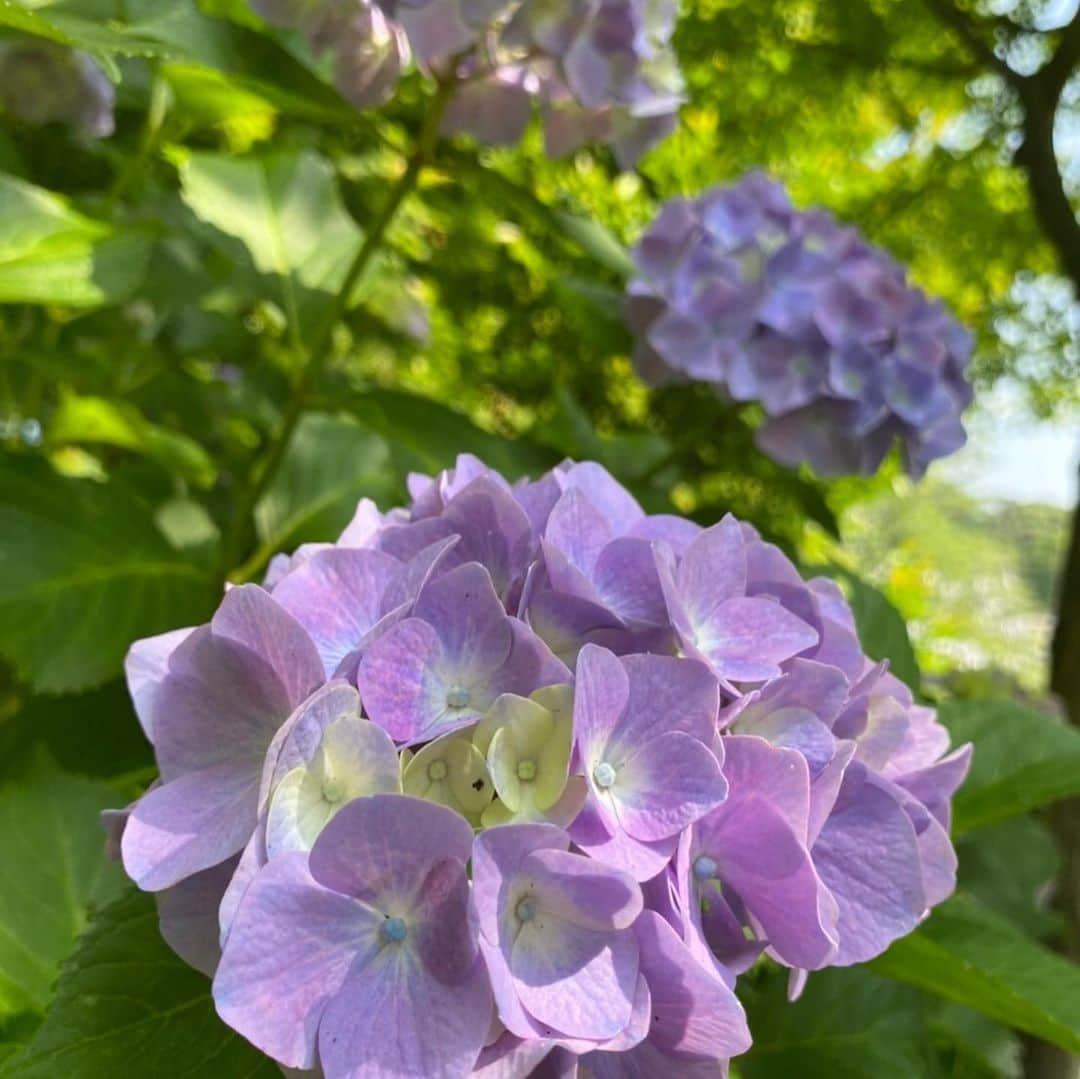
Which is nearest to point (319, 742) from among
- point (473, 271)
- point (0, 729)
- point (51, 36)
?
point (51, 36)

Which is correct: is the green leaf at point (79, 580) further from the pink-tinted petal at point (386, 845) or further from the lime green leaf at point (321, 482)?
Answer: the pink-tinted petal at point (386, 845)

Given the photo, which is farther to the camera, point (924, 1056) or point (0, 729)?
point (0, 729)

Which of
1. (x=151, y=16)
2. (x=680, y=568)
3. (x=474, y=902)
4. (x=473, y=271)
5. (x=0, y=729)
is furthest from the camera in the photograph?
(x=473, y=271)

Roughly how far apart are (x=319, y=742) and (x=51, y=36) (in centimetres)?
36

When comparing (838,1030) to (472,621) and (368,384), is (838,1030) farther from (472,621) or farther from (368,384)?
(368,384)

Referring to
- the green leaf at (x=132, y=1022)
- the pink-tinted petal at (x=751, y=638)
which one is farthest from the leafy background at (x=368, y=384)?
the pink-tinted petal at (x=751, y=638)

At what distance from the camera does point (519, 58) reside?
28.8 inches

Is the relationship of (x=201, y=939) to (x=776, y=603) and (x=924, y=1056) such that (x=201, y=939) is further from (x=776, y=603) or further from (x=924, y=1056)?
(x=924, y=1056)

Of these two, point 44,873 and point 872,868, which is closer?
point 872,868

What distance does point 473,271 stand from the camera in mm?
1739

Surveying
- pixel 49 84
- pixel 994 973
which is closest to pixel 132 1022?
pixel 994 973

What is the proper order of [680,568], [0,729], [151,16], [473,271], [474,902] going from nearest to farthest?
1. [474,902]
2. [680,568]
3. [151,16]
4. [0,729]
5. [473,271]

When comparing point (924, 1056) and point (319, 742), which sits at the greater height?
point (319, 742)

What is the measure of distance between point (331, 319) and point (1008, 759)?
57cm
